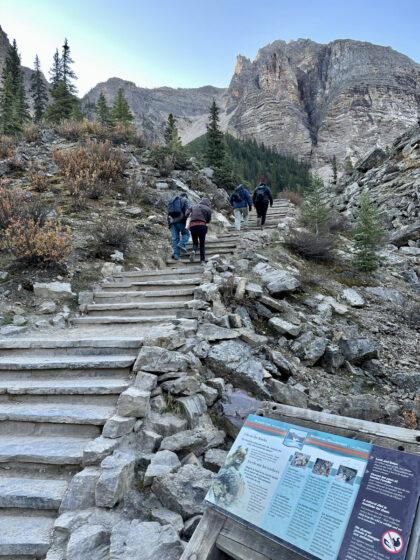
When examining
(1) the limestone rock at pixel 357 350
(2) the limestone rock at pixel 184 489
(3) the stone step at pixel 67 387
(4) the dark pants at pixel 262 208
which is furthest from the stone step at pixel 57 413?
(4) the dark pants at pixel 262 208

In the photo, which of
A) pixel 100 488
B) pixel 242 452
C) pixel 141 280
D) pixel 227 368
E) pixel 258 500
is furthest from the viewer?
pixel 141 280

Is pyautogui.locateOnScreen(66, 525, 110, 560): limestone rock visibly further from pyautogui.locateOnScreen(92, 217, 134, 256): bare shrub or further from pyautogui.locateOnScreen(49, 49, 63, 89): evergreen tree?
pyautogui.locateOnScreen(49, 49, 63, 89): evergreen tree

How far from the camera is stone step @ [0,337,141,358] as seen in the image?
12.7ft

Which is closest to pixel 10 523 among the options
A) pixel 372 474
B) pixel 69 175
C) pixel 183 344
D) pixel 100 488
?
pixel 100 488

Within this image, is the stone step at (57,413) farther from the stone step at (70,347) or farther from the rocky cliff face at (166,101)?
the rocky cliff face at (166,101)

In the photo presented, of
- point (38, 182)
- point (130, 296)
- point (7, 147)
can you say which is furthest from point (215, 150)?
point (130, 296)

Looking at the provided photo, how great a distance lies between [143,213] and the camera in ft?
32.7

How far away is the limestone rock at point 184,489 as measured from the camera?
7.36 ft

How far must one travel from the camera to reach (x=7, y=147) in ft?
41.4

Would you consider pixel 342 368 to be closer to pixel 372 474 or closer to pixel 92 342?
pixel 372 474

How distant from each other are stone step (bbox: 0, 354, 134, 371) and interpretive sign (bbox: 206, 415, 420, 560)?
206cm

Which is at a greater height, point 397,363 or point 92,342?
point 92,342

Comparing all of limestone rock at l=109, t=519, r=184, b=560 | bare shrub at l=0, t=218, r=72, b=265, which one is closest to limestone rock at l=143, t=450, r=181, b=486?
limestone rock at l=109, t=519, r=184, b=560

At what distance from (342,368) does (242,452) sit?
10.4 ft
